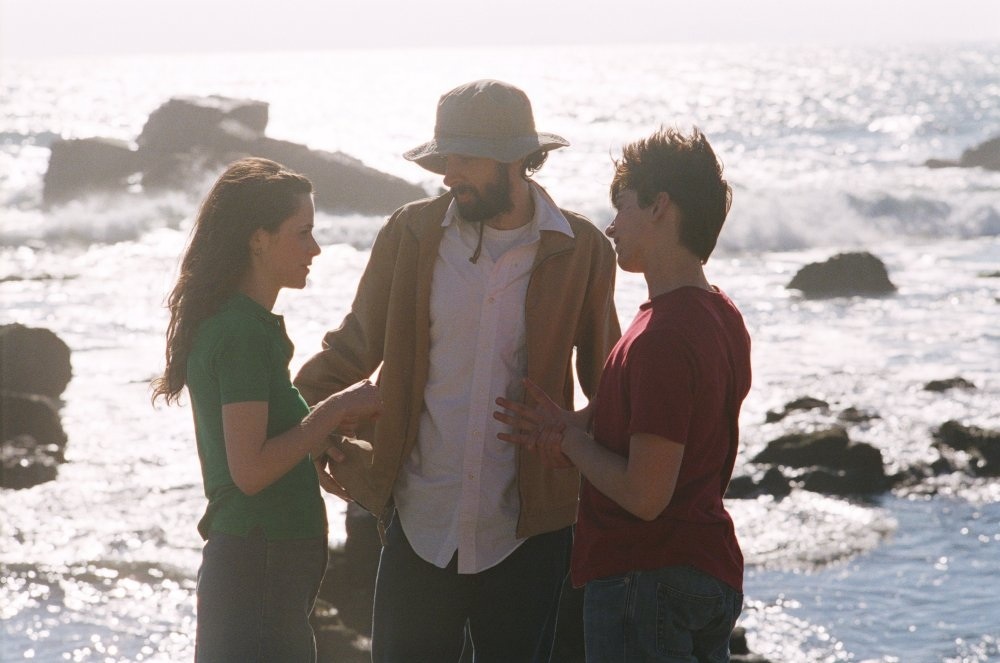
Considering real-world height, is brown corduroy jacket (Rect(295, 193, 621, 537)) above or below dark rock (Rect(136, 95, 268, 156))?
above

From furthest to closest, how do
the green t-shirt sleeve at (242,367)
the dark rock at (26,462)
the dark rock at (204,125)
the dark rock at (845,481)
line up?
the dark rock at (204,125)
the dark rock at (26,462)
the dark rock at (845,481)
the green t-shirt sleeve at (242,367)

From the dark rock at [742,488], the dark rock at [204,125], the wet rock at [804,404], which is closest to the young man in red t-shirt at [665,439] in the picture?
the dark rock at [742,488]

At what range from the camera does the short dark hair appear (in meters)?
2.80

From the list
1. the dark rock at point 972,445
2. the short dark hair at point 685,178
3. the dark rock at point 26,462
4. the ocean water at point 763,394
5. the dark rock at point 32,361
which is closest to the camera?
the short dark hair at point 685,178

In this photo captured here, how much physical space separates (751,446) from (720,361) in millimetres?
7631

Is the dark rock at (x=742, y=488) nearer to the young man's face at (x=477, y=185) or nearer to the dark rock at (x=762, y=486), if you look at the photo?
the dark rock at (x=762, y=486)

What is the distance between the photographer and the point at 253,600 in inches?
116

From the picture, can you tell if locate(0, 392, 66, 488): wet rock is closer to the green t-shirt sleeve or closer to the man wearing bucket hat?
the man wearing bucket hat

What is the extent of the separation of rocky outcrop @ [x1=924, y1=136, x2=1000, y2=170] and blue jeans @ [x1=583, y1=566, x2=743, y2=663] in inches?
1645

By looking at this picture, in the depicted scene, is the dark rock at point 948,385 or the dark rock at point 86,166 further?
the dark rock at point 86,166

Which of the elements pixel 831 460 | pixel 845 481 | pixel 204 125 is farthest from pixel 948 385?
pixel 204 125

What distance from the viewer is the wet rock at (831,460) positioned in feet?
29.9

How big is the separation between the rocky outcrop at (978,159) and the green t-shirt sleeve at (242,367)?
138ft

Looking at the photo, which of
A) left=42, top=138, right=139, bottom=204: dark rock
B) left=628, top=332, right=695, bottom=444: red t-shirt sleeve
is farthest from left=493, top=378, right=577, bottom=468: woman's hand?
left=42, top=138, right=139, bottom=204: dark rock
